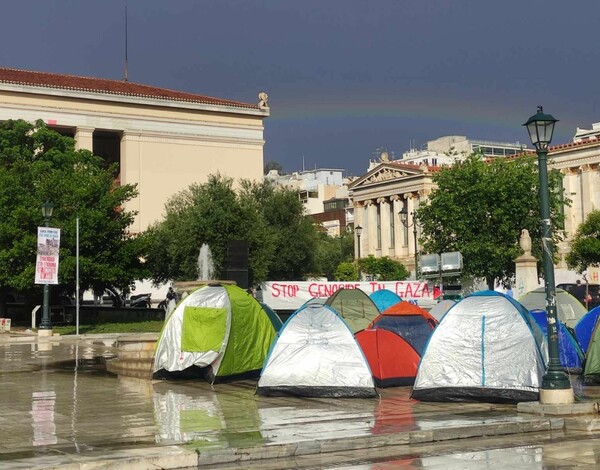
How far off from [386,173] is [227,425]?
92144 mm

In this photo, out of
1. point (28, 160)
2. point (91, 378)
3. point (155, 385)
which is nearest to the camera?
point (155, 385)

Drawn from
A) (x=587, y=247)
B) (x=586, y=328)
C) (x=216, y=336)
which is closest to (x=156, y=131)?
(x=587, y=247)

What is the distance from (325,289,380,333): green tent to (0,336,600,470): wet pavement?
660 cm

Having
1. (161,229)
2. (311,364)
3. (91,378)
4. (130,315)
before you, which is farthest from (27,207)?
(311,364)

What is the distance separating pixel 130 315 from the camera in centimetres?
4747

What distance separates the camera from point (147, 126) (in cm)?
7875

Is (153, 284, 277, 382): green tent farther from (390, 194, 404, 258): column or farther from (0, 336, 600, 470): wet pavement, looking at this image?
(390, 194, 404, 258): column

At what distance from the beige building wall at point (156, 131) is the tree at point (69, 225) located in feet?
87.7

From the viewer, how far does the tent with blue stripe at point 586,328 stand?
21.1 meters

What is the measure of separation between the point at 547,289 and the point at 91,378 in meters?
11.5

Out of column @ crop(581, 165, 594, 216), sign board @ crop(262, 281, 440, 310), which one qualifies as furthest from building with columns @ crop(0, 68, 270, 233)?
sign board @ crop(262, 281, 440, 310)

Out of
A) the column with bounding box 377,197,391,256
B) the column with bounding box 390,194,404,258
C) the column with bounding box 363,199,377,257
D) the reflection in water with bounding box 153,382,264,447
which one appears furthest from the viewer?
the column with bounding box 363,199,377,257

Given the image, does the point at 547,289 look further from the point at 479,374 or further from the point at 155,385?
the point at 155,385

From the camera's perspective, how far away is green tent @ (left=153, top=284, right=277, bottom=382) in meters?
19.9
